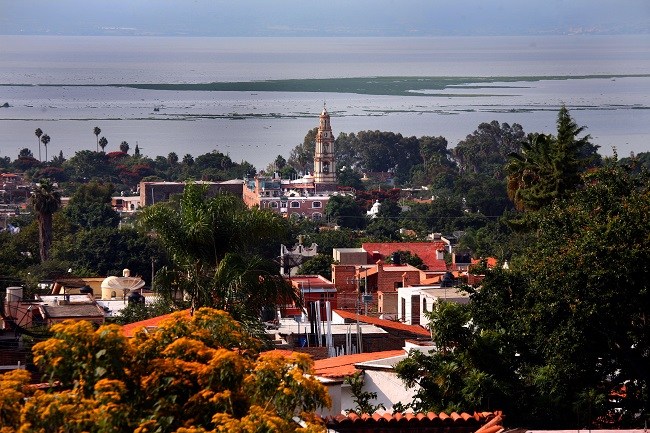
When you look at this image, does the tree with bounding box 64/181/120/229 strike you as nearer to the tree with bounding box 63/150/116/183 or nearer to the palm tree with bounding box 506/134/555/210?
the tree with bounding box 63/150/116/183

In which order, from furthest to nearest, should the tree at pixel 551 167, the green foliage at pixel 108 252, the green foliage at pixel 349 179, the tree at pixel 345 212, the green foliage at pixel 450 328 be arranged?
the green foliage at pixel 349 179, the tree at pixel 345 212, the green foliage at pixel 108 252, the tree at pixel 551 167, the green foliage at pixel 450 328

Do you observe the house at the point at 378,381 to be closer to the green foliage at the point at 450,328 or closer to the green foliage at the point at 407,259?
the green foliage at the point at 450,328

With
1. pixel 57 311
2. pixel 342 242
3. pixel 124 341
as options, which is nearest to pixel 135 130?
pixel 342 242

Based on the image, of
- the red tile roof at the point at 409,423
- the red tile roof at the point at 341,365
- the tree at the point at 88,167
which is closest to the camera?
the red tile roof at the point at 409,423

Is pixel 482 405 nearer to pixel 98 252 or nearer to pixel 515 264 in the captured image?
pixel 515 264

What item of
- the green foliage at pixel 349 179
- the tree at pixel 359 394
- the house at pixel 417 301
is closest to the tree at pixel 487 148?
the green foliage at pixel 349 179

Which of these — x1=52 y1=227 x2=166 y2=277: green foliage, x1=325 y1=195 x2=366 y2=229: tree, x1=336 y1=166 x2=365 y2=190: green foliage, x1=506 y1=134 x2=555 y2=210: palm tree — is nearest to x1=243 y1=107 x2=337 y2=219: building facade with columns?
x1=336 y1=166 x2=365 y2=190: green foliage
